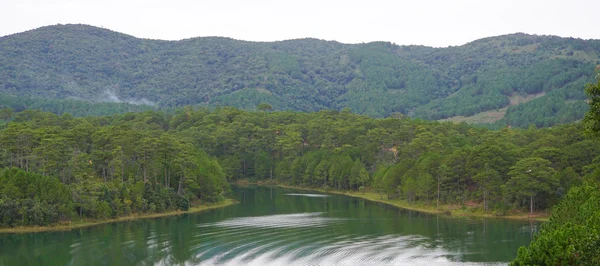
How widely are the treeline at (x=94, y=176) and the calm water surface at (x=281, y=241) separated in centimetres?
290

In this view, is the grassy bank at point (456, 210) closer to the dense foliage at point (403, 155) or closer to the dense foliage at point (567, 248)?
the dense foliage at point (403, 155)

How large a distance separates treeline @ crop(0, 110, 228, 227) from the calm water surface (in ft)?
9.50

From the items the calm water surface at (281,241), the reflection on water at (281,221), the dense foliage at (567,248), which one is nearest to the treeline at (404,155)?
the calm water surface at (281,241)

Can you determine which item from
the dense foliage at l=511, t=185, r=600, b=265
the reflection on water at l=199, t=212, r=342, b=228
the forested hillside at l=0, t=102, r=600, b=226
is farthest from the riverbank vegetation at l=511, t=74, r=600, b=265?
the reflection on water at l=199, t=212, r=342, b=228

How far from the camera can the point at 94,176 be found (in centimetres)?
7731

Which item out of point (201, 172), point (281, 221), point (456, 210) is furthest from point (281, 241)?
point (201, 172)

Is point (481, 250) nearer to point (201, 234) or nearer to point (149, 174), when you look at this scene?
point (201, 234)

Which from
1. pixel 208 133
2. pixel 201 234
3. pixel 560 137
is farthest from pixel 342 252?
pixel 208 133

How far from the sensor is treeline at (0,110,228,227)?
2482 inches

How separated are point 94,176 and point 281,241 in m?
29.2

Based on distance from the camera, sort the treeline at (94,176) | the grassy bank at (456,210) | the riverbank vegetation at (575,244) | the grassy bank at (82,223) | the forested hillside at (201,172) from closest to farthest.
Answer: the riverbank vegetation at (575,244)
the grassy bank at (82,223)
the treeline at (94,176)
the forested hillside at (201,172)
the grassy bank at (456,210)

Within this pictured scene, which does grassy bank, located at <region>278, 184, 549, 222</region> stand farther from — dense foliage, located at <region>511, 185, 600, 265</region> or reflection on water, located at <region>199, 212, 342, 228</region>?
dense foliage, located at <region>511, 185, 600, 265</region>

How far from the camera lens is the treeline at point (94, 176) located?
207 feet

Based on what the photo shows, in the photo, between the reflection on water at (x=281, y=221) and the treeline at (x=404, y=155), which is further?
the treeline at (x=404, y=155)
